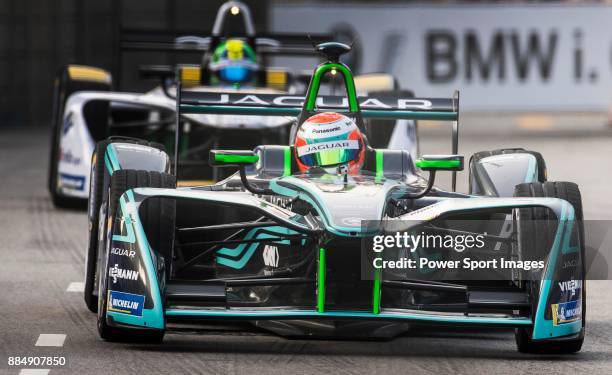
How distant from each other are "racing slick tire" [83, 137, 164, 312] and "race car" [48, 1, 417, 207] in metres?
3.34

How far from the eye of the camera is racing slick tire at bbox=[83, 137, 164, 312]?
27.3 feet

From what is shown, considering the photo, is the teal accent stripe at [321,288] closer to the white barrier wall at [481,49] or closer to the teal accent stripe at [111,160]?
the teal accent stripe at [111,160]

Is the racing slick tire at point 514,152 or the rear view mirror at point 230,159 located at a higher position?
the rear view mirror at point 230,159

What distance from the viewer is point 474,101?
96.7 feet

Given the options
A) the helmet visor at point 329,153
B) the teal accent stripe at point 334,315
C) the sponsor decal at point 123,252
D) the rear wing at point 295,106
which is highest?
the rear wing at point 295,106

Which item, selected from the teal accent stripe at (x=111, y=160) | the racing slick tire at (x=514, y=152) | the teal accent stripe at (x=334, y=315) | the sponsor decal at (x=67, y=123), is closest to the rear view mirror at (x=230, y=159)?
the teal accent stripe at (x=334, y=315)

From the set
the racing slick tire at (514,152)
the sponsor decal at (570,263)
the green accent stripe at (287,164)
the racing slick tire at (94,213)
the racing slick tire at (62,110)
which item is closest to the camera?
the sponsor decal at (570,263)

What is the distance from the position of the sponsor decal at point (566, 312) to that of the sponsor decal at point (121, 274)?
6.60 ft

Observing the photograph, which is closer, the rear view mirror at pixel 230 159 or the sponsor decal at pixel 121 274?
the sponsor decal at pixel 121 274

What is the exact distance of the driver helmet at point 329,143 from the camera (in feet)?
27.3

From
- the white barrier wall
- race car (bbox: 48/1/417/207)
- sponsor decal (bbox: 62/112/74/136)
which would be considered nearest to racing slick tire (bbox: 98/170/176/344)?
race car (bbox: 48/1/417/207)

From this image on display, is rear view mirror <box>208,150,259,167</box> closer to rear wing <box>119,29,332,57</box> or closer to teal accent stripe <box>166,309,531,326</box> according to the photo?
teal accent stripe <box>166,309,531,326</box>

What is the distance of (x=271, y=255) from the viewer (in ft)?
25.9

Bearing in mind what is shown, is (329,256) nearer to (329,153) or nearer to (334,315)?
(334,315)
